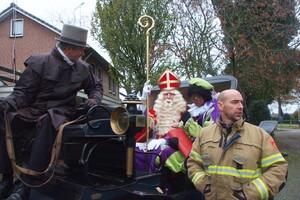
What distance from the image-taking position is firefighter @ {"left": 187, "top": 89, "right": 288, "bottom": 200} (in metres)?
1.84

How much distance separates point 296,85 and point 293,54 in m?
1.53

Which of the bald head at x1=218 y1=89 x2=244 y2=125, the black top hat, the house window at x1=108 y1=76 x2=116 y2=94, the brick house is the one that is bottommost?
the bald head at x1=218 y1=89 x2=244 y2=125

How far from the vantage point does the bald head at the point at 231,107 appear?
2.09 meters

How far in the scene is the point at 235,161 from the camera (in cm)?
194

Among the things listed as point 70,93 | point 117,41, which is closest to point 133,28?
point 117,41

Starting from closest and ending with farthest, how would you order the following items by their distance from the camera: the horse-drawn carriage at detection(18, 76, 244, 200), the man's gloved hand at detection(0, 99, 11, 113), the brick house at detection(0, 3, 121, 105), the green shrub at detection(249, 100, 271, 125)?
the horse-drawn carriage at detection(18, 76, 244, 200) < the man's gloved hand at detection(0, 99, 11, 113) < the green shrub at detection(249, 100, 271, 125) < the brick house at detection(0, 3, 121, 105)

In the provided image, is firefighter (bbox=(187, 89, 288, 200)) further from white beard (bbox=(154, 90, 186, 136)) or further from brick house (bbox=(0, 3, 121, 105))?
brick house (bbox=(0, 3, 121, 105))

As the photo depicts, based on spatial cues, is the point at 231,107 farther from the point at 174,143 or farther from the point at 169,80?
the point at 169,80

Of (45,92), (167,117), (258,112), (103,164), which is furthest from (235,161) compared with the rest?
(258,112)

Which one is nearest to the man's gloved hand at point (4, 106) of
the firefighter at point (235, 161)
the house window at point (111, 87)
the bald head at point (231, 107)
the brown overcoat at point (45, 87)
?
the brown overcoat at point (45, 87)

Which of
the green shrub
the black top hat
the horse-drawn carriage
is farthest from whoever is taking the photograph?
the green shrub

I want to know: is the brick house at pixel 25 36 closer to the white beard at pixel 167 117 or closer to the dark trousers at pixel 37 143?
the white beard at pixel 167 117

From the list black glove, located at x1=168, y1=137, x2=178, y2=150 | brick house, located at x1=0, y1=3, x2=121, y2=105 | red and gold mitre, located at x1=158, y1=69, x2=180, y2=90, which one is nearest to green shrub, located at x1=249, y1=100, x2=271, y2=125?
brick house, located at x1=0, y1=3, x2=121, y2=105

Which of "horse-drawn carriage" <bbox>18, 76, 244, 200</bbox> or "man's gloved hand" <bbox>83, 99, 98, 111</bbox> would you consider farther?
"man's gloved hand" <bbox>83, 99, 98, 111</bbox>
